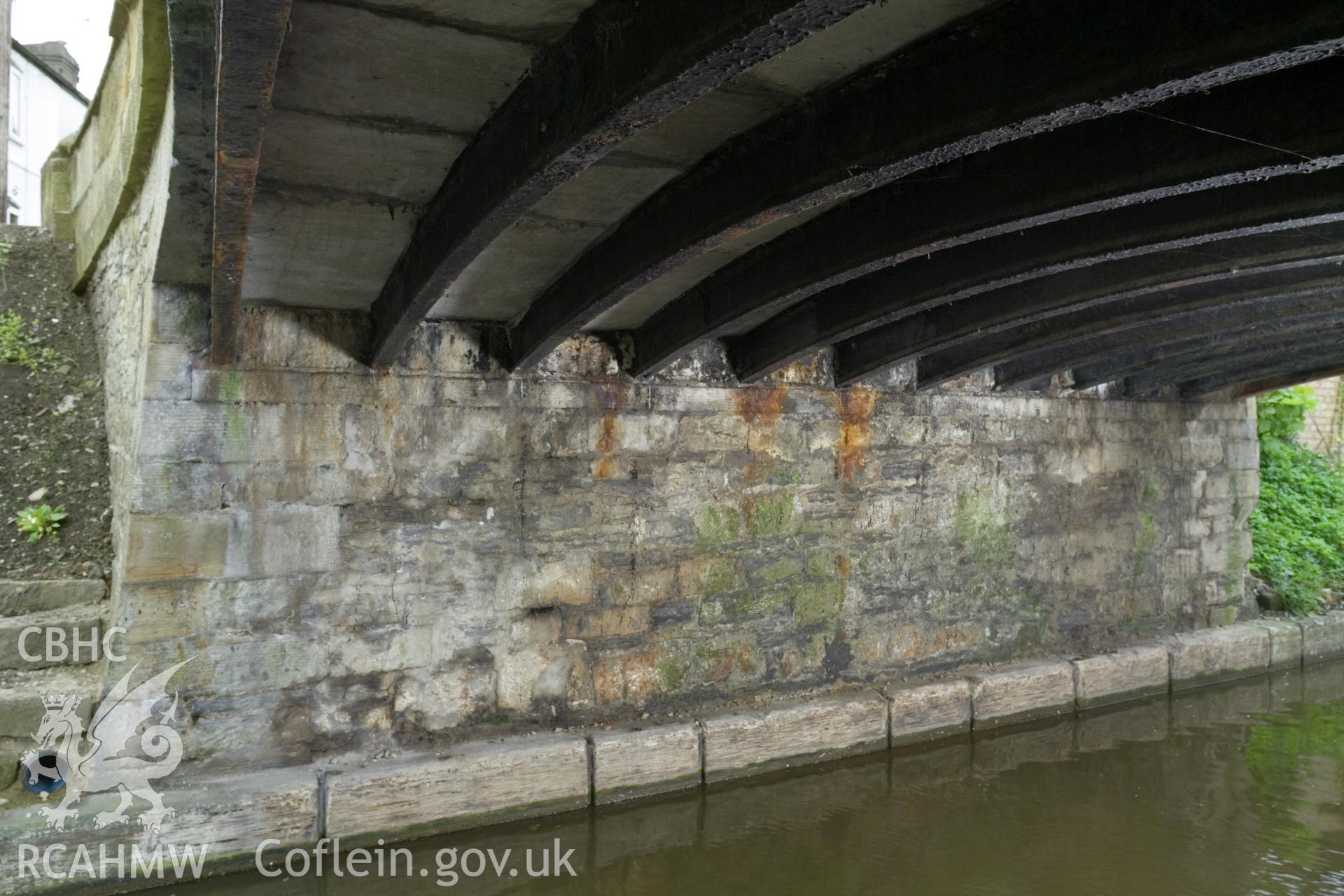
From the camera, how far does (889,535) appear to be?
5770 millimetres

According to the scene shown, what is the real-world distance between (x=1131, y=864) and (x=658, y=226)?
11.6ft

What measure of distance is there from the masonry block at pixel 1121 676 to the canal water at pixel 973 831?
0.50 meters

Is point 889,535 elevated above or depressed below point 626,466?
below

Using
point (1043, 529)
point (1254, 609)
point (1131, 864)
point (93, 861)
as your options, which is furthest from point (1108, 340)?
point (93, 861)

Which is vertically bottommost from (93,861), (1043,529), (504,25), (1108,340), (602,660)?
(93,861)

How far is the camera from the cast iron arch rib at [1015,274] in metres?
2.75

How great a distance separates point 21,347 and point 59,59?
48.7 ft

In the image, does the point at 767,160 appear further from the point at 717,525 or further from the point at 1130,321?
the point at 717,525

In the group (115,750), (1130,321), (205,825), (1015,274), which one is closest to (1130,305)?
(1130,321)

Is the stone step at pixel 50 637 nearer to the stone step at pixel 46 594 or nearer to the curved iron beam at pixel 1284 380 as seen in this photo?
the stone step at pixel 46 594

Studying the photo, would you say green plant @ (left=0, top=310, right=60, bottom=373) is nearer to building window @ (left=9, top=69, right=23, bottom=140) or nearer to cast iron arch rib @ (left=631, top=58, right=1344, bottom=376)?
cast iron arch rib @ (left=631, top=58, right=1344, bottom=376)

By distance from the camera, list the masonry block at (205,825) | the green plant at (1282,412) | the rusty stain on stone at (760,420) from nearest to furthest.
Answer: the masonry block at (205,825) → the rusty stain on stone at (760,420) → the green plant at (1282,412)

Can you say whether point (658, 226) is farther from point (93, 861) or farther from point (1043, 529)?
point (1043, 529)

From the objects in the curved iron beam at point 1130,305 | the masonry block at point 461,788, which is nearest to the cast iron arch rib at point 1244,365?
the curved iron beam at point 1130,305
